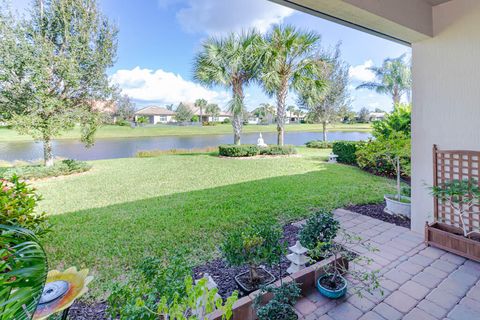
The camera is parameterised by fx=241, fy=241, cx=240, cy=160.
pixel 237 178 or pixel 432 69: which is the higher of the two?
pixel 432 69

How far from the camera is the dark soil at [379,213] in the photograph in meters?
3.39

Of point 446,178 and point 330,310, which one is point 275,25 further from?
point 330,310

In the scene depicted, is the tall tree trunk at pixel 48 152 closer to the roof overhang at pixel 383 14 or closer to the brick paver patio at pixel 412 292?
the roof overhang at pixel 383 14

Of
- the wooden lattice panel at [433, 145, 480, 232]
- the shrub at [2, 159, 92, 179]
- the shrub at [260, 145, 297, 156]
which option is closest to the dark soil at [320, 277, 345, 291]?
the wooden lattice panel at [433, 145, 480, 232]

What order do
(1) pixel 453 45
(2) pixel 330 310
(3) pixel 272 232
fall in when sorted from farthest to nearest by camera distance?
(1) pixel 453 45, (3) pixel 272 232, (2) pixel 330 310

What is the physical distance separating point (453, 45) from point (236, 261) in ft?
10.4

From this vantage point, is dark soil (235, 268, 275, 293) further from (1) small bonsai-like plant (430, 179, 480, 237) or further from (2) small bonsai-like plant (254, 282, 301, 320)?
(1) small bonsai-like plant (430, 179, 480, 237)

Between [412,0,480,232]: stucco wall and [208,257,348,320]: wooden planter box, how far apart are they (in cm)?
175

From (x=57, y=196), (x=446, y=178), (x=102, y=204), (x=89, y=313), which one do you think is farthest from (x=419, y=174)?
(x=57, y=196)

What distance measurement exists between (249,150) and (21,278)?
948cm

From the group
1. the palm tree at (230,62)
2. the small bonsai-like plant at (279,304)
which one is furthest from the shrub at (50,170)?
the small bonsai-like plant at (279,304)

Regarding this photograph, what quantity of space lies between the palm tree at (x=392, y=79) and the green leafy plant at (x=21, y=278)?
59.7 feet

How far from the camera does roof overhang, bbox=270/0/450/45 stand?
81.5 inches

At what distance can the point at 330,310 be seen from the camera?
1767 millimetres
